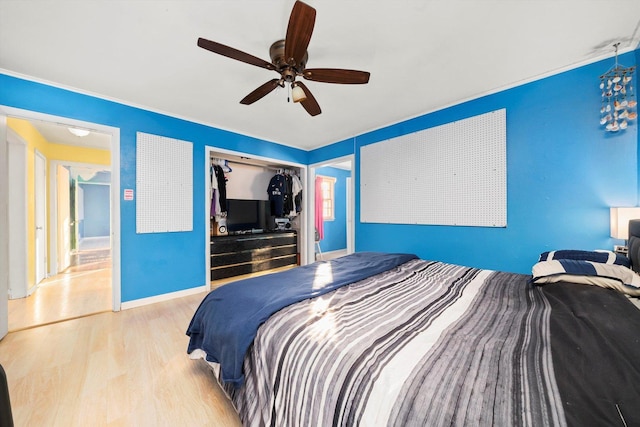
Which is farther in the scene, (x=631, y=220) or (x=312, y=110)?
(x=312, y=110)

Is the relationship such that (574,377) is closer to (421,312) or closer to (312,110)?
(421,312)

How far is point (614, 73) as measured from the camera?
1.92 meters

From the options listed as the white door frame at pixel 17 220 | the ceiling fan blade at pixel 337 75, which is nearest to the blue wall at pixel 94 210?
the white door frame at pixel 17 220

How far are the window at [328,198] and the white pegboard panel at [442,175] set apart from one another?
8.04ft

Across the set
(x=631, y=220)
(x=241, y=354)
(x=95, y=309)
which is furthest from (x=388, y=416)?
(x=95, y=309)

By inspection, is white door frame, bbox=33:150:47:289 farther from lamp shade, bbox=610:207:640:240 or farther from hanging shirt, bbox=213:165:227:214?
lamp shade, bbox=610:207:640:240

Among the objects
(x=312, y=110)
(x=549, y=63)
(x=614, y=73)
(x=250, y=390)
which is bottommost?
(x=250, y=390)

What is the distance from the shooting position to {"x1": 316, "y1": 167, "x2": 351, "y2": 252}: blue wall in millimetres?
6160

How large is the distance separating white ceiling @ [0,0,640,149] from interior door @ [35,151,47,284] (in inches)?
87.5

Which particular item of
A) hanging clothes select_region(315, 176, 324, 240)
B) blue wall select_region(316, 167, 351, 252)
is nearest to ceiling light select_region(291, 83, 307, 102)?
hanging clothes select_region(315, 176, 324, 240)

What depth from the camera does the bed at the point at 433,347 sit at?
591 mm

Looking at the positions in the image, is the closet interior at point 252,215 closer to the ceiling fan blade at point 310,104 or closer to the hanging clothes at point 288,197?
the hanging clothes at point 288,197

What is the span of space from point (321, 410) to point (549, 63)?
317cm

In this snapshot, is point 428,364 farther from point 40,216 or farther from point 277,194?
point 40,216
